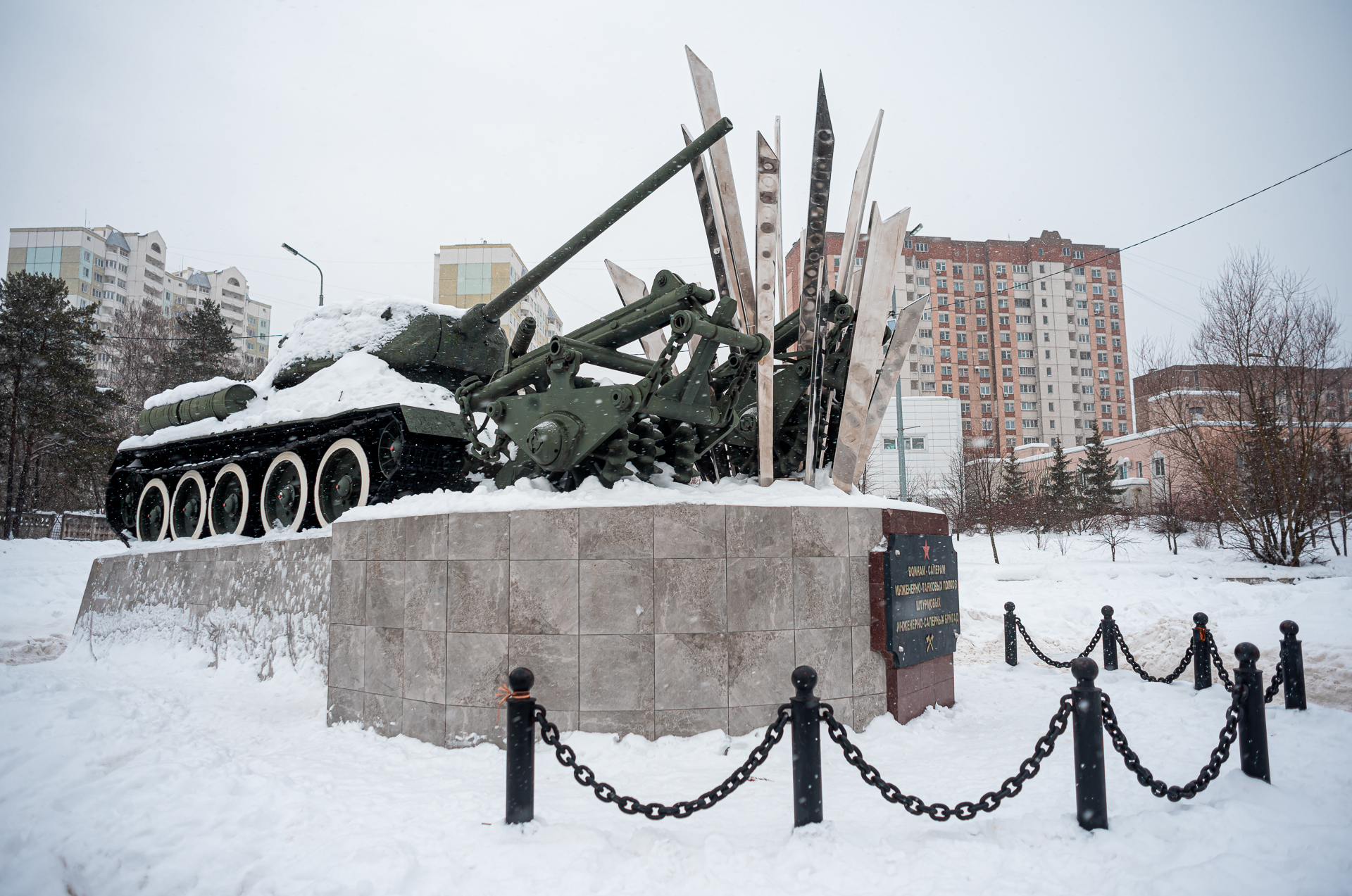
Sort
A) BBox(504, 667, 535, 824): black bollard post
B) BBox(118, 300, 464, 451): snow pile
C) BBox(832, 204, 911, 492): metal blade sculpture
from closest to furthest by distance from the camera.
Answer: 1. BBox(504, 667, 535, 824): black bollard post
2. BBox(832, 204, 911, 492): metal blade sculpture
3. BBox(118, 300, 464, 451): snow pile

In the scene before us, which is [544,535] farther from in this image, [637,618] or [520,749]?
[520,749]

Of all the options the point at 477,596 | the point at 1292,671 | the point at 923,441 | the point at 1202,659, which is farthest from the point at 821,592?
the point at 923,441

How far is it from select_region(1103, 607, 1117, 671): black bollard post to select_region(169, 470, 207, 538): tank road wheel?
37.0 feet

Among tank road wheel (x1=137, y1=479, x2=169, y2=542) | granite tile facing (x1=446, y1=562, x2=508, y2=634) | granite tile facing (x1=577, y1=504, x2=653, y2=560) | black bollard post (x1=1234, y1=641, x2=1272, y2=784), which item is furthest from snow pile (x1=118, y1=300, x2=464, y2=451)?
black bollard post (x1=1234, y1=641, x2=1272, y2=784)

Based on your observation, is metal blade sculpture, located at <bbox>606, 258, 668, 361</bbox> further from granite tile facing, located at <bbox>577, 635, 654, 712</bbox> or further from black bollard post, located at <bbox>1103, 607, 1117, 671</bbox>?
black bollard post, located at <bbox>1103, 607, 1117, 671</bbox>

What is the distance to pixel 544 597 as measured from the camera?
5.15 m

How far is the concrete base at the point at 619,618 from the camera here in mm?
5016

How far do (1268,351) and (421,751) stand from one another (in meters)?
20.6

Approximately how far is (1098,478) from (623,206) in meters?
31.7

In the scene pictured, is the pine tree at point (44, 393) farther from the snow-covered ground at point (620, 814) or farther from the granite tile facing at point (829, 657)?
the granite tile facing at point (829, 657)

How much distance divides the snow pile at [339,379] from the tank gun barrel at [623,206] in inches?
68.6

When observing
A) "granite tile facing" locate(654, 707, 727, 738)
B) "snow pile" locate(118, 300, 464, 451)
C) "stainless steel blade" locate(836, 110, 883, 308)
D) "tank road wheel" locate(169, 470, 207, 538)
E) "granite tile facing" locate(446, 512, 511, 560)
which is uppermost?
"stainless steel blade" locate(836, 110, 883, 308)

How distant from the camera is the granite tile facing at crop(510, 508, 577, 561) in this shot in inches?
203

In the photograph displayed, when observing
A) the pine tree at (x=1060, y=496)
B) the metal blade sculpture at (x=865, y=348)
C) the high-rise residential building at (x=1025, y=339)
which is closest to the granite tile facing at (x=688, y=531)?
the metal blade sculpture at (x=865, y=348)
